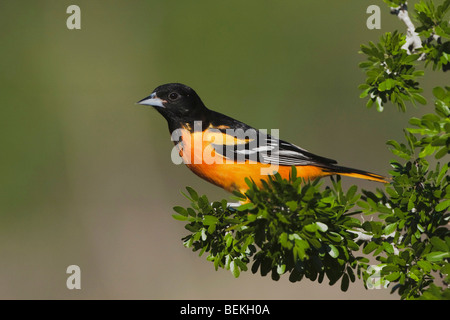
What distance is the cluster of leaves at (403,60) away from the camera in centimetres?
219

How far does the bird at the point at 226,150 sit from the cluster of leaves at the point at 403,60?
0.57 metres

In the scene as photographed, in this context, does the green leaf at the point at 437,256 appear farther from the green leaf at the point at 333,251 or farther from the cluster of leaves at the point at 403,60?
the cluster of leaves at the point at 403,60

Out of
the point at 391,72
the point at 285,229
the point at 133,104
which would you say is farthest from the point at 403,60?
the point at 133,104

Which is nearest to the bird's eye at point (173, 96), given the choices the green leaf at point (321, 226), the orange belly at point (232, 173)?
the orange belly at point (232, 173)

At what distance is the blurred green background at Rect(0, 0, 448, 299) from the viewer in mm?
6789

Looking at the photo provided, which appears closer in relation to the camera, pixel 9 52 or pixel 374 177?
pixel 374 177

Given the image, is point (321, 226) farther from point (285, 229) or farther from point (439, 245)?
point (439, 245)

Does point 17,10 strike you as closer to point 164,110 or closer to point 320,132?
point 320,132

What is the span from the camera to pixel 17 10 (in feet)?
24.2

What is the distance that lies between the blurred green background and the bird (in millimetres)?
3343

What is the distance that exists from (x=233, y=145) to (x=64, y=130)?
4549 mm

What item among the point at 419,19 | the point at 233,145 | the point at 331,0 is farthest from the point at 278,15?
the point at 419,19

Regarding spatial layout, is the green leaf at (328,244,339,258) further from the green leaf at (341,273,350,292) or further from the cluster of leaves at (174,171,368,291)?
the green leaf at (341,273,350,292)

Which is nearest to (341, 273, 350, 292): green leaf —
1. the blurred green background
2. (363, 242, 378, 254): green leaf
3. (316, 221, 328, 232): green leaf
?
(363, 242, 378, 254): green leaf
